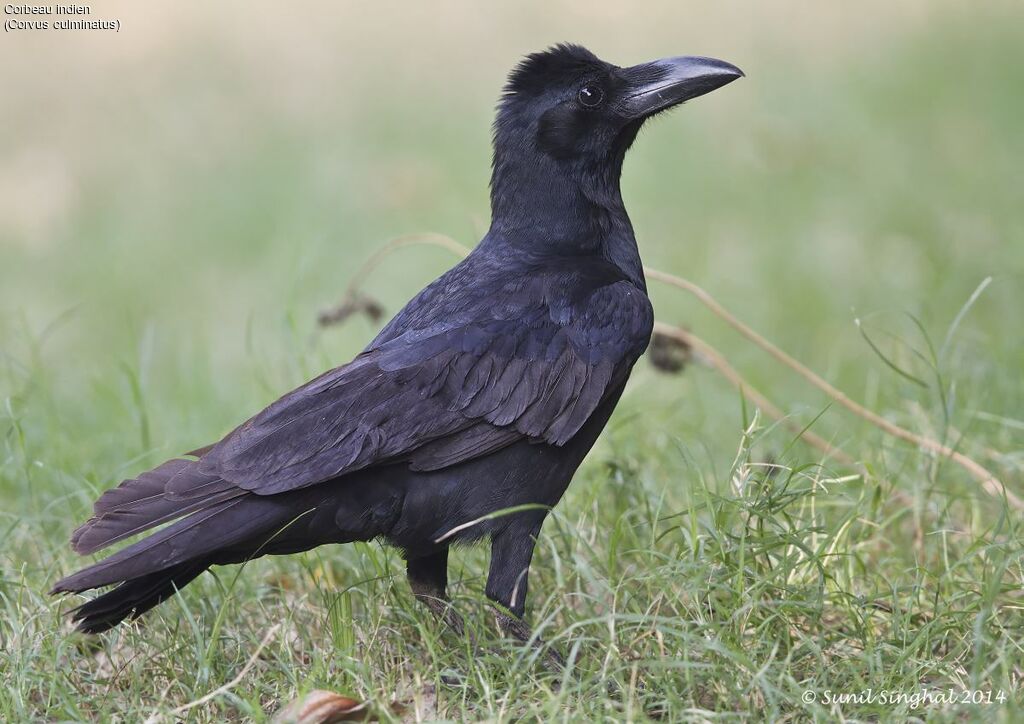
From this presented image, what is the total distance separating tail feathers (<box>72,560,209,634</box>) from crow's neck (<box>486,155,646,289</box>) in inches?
56.2

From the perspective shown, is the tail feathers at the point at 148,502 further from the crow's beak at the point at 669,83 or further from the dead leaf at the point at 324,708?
the crow's beak at the point at 669,83

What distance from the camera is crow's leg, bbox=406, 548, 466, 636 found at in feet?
11.7

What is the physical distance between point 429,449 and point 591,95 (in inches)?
52.6

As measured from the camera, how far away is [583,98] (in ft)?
12.9

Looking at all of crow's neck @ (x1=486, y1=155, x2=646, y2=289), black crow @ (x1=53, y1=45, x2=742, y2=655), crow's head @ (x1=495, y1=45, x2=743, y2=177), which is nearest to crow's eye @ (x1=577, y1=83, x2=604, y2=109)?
crow's head @ (x1=495, y1=45, x2=743, y2=177)

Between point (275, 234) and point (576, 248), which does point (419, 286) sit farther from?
point (576, 248)

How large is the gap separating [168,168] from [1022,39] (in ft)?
22.8

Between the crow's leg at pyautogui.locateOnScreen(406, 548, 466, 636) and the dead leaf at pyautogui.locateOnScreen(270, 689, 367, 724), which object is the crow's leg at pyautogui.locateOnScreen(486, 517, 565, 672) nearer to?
the crow's leg at pyautogui.locateOnScreen(406, 548, 466, 636)

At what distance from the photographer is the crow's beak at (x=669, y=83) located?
3.94m

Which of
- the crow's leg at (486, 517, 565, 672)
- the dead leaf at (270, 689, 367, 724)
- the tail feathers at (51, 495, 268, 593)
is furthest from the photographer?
the crow's leg at (486, 517, 565, 672)

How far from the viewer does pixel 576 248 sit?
388 cm

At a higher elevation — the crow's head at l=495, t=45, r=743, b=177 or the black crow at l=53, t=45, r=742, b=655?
the crow's head at l=495, t=45, r=743, b=177

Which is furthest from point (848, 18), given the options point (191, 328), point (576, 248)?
point (576, 248)

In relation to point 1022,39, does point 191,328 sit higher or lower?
lower
